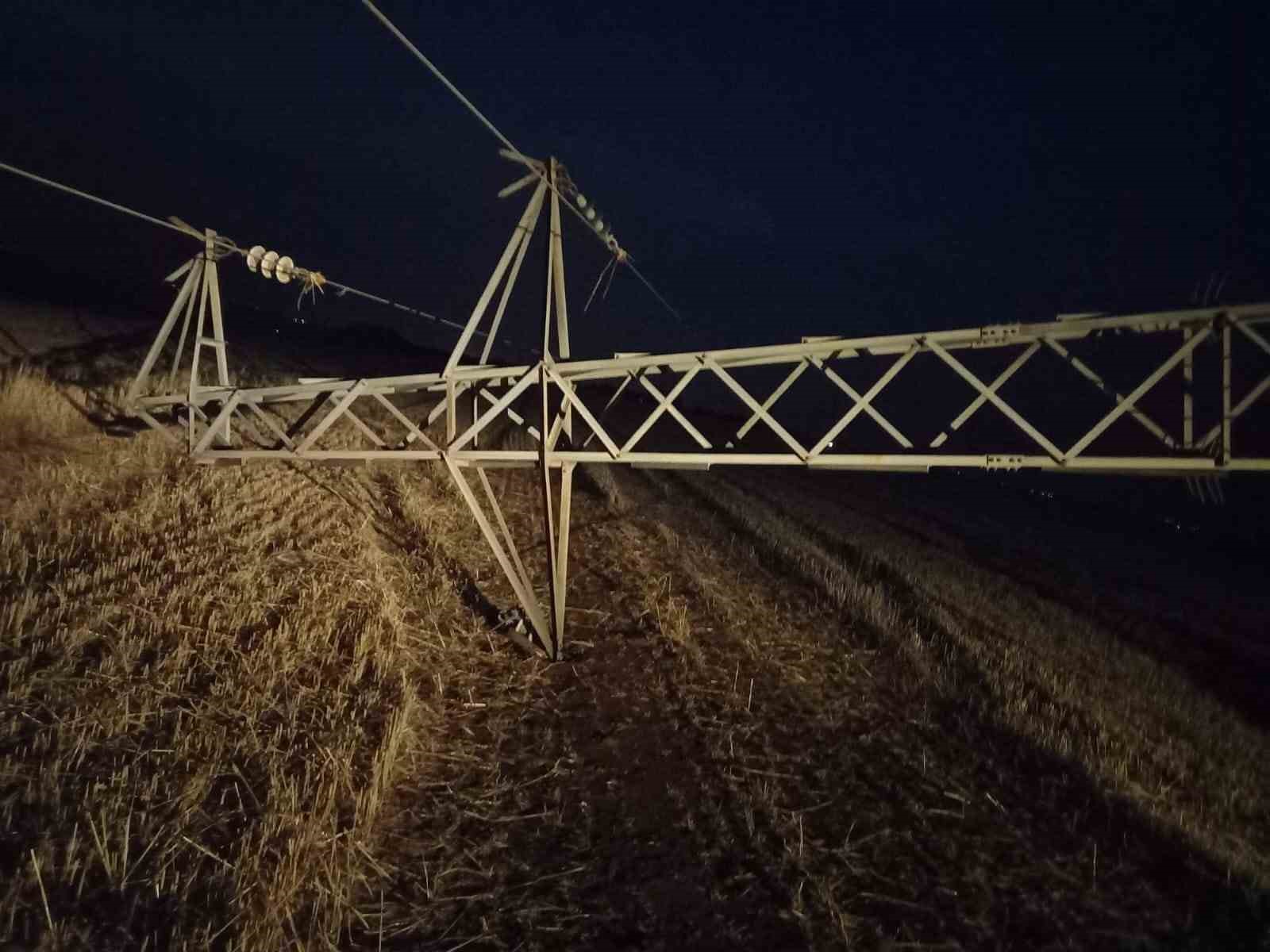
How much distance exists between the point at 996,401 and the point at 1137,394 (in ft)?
3.65

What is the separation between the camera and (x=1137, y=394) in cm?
584

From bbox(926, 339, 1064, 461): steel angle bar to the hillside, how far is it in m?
2.88

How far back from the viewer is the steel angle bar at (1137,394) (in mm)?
5641

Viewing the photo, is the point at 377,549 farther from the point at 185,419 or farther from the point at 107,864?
the point at 107,864

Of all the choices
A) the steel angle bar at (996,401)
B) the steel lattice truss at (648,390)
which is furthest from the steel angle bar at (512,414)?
the steel angle bar at (996,401)

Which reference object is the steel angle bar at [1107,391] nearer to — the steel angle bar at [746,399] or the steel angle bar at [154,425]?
the steel angle bar at [746,399]

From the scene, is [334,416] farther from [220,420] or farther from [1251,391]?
[1251,391]

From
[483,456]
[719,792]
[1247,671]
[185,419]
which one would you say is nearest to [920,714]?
[719,792]

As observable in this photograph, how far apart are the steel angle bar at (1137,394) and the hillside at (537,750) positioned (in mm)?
2956

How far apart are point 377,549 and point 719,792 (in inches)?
254

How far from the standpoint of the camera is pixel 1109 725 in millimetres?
6875

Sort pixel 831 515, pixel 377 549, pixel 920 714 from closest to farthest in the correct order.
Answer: pixel 920 714 < pixel 377 549 < pixel 831 515

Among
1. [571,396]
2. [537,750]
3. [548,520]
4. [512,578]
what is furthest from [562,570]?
[537,750]

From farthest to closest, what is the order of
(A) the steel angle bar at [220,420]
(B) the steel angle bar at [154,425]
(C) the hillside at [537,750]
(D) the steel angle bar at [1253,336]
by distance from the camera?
(B) the steel angle bar at [154,425]
(A) the steel angle bar at [220,420]
(D) the steel angle bar at [1253,336]
(C) the hillside at [537,750]
